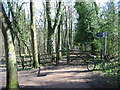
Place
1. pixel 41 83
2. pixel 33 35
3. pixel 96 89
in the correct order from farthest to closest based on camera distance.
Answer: pixel 33 35 → pixel 41 83 → pixel 96 89

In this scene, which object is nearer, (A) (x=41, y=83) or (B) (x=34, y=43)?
(A) (x=41, y=83)

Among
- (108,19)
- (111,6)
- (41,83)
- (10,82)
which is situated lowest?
(41,83)

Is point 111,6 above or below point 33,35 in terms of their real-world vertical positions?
above

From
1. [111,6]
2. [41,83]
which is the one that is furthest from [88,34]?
[41,83]

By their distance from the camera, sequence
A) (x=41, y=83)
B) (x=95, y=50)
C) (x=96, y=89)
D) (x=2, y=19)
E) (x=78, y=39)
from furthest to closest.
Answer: (x=78, y=39), (x=95, y=50), (x=41, y=83), (x=96, y=89), (x=2, y=19)

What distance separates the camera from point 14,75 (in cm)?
463

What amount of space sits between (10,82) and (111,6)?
9230mm

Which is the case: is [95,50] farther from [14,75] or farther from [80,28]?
[14,75]

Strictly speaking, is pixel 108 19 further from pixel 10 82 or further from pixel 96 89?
pixel 10 82

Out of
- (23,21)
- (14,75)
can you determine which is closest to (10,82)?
(14,75)

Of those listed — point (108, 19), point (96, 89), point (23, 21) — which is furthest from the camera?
point (23, 21)

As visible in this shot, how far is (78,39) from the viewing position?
44.4 ft

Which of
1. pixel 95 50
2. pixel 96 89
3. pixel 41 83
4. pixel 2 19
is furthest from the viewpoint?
pixel 95 50

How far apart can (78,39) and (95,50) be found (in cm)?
209
